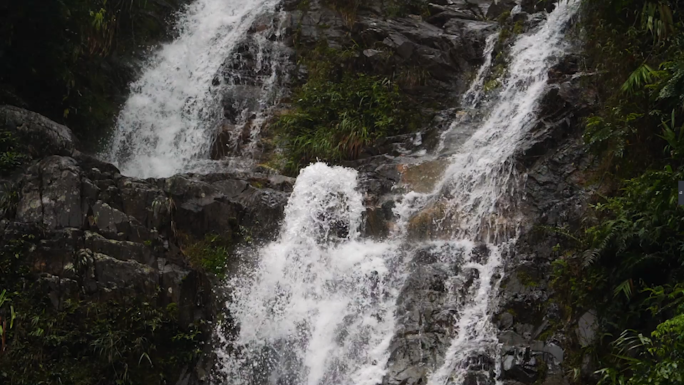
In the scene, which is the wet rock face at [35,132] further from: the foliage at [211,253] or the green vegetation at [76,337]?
the foliage at [211,253]

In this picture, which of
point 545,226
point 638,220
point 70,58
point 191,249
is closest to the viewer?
point 638,220

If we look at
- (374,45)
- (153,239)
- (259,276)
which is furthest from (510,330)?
(374,45)

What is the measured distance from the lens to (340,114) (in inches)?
585

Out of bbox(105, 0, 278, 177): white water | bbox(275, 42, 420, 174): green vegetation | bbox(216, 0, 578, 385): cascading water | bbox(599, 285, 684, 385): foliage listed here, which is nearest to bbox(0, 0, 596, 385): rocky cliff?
bbox(216, 0, 578, 385): cascading water

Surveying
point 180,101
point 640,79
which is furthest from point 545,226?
point 180,101

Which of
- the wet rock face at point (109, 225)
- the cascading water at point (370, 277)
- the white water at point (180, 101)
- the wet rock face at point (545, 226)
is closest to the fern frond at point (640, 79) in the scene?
the wet rock face at point (545, 226)

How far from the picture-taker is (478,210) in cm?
1132

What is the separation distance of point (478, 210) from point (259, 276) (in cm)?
419

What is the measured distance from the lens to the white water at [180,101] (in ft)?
48.9

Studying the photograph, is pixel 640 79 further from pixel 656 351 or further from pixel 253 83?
pixel 253 83

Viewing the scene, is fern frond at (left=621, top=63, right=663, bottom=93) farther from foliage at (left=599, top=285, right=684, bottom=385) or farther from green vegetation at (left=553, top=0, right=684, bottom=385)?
foliage at (left=599, top=285, right=684, bottom=385)

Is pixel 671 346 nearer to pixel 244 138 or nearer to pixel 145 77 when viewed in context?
pixel 244 138

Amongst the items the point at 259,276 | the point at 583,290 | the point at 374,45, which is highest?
the point at 374,45

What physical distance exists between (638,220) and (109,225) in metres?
7.88
